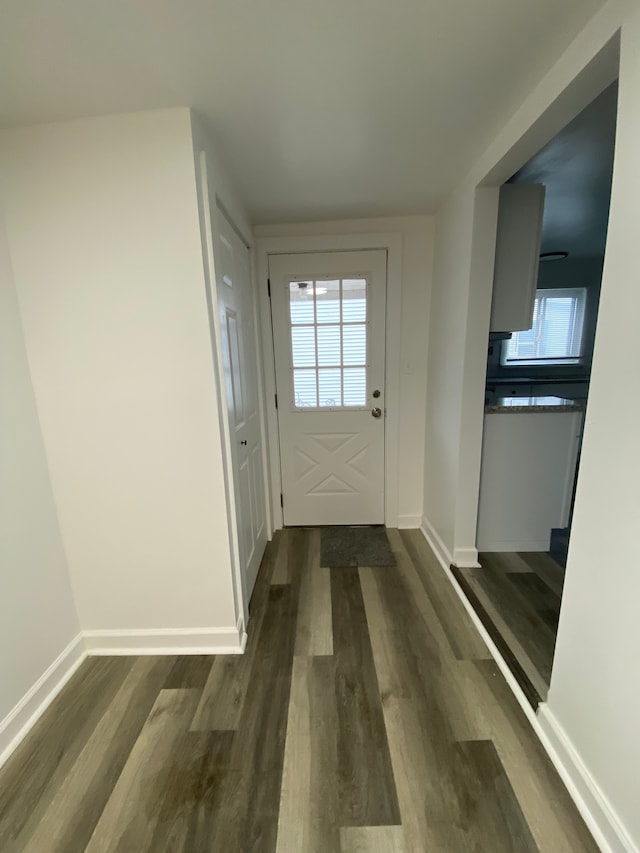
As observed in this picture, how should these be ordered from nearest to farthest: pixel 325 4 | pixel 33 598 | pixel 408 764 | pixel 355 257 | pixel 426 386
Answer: pixel 325 4 < pixel 408 764 < pixel 33 598 < pixel 355 257 < pixel 426 386

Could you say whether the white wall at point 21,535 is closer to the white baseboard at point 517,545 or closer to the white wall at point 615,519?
the white wall at point 615,519

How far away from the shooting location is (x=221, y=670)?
1.55 metres

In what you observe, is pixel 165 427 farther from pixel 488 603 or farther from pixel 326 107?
pixel 488 603

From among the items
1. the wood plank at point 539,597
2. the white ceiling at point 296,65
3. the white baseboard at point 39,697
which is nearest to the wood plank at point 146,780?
the white baseboard at point 39,697

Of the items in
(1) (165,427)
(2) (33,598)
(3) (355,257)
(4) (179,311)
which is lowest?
(2) (33,598)

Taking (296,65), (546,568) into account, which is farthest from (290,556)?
(296,65)

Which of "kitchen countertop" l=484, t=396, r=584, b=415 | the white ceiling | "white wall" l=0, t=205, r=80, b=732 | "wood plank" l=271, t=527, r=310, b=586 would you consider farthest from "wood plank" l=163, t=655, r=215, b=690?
the white ceiling

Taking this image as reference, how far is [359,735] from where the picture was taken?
1.26m

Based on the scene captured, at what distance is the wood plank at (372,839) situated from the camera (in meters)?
0.96

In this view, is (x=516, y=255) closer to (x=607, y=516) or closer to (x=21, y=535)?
(x=607, y=516)

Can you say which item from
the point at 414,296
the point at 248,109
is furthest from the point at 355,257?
the point at 248,109

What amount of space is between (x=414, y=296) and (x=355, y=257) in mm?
501

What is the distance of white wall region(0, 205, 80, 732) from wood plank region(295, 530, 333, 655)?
1.10 meters

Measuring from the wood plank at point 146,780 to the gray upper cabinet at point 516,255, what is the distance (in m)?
2.38
